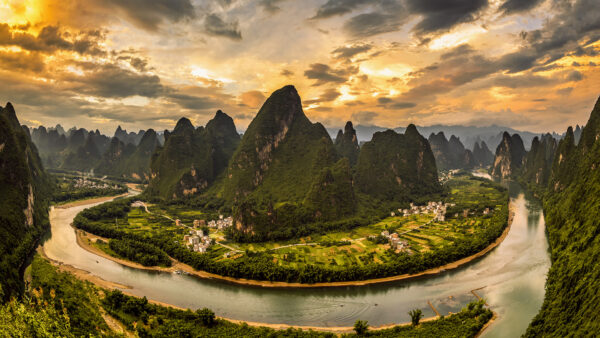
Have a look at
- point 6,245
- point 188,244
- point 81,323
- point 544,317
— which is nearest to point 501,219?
point 544,317

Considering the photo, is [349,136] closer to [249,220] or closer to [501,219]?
[501,219]

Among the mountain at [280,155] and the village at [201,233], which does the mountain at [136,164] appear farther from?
the village at [201,233]

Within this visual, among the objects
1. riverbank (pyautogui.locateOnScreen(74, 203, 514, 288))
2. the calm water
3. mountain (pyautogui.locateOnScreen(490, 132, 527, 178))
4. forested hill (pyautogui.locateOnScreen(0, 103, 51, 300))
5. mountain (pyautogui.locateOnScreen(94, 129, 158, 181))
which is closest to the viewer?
the calm water

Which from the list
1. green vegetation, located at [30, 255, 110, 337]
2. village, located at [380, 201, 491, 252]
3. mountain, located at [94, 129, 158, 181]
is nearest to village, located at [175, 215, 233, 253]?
green vegetation, located at [30, 255, 110, 337]

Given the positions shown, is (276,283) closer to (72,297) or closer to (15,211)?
(72,297)

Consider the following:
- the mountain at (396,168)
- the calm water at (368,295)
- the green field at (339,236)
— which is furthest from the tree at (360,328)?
the mountain at (396,168)

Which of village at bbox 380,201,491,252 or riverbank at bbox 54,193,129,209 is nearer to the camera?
village at bbox 380,201,491,252

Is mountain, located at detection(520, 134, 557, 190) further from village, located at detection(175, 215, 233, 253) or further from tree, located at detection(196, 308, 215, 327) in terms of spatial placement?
tree, located at detection(196, 308, 215, 327)
